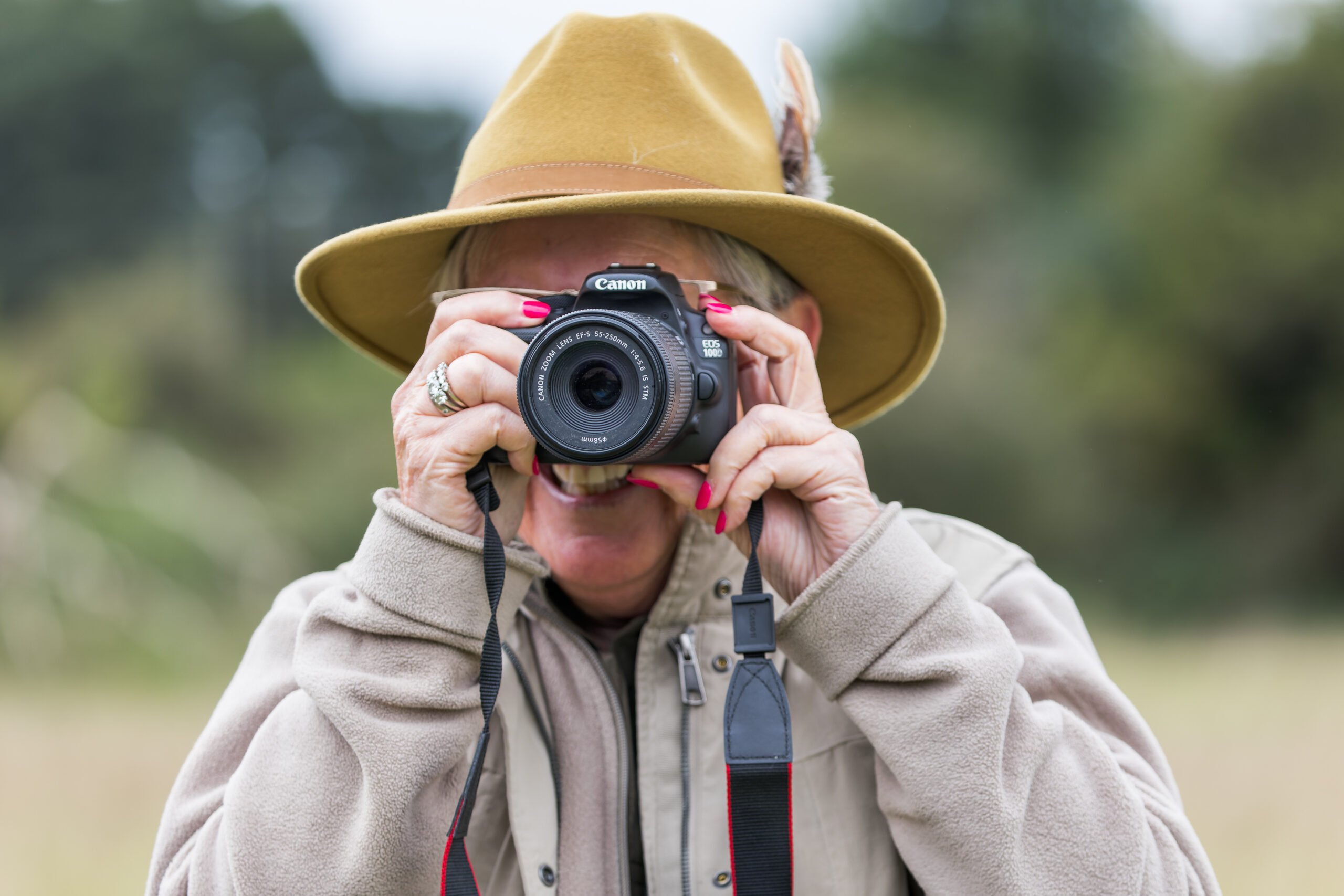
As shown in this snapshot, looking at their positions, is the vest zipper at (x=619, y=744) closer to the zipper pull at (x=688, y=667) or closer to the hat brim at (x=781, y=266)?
the zipper pull at (x=688, y=667)

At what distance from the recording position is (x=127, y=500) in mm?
8789

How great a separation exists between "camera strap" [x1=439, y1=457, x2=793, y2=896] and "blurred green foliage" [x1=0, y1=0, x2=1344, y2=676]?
23.9 ft

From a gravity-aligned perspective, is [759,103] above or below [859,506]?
above

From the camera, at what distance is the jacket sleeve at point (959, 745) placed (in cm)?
137

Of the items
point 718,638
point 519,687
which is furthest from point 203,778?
point 718,638

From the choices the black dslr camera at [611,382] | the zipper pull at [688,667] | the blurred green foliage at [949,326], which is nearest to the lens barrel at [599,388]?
the black dslr camera at [611,382]

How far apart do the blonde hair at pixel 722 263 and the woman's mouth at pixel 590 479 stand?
28cm

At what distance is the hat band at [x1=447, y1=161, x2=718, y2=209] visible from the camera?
1.67 meters

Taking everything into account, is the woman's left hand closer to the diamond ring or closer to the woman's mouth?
the woman's mouth

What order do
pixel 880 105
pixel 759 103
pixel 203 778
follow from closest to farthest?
1. pixel 203 778
2. pixel 759 103
3. pixel 880 105

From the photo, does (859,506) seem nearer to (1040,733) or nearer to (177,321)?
(1040,733)

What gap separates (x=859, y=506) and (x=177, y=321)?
544 inches

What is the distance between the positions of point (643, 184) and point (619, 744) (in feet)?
2.47

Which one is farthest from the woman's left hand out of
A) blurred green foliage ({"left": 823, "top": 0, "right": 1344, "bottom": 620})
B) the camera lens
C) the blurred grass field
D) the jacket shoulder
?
blurred green foliage ({"left": 823, "top": 0, "right": 1344, "bottom": 620})
